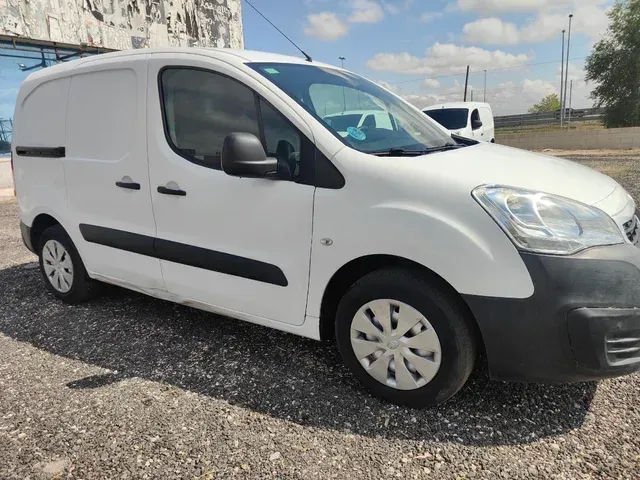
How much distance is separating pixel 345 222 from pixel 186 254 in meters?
1.15

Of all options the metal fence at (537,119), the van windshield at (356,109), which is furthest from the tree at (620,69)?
the van windshield at (356,109)

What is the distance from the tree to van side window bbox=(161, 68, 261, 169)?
98.8 ft

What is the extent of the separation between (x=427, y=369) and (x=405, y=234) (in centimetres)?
66

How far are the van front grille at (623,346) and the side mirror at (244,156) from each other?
5.70 feet

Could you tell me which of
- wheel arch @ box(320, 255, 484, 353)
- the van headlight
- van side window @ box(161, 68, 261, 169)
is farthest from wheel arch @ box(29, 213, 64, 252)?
the van headlight

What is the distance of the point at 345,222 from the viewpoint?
239cm

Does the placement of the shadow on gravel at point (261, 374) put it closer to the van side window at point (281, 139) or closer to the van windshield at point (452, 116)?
the van side window at point (281, 139)

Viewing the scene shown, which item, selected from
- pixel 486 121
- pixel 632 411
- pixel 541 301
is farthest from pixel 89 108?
pixel 486 121

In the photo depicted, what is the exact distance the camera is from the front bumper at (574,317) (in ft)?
A: 6.58

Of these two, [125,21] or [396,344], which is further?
[125,21]

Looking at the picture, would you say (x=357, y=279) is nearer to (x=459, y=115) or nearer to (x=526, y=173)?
(x=526, y=173)

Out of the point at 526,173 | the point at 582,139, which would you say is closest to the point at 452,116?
the point at 526,173

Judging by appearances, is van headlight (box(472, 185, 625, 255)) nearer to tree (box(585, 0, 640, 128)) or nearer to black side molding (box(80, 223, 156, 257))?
black side molding (box(80, 223, 156, 257))

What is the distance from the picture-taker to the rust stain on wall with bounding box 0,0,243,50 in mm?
11250
